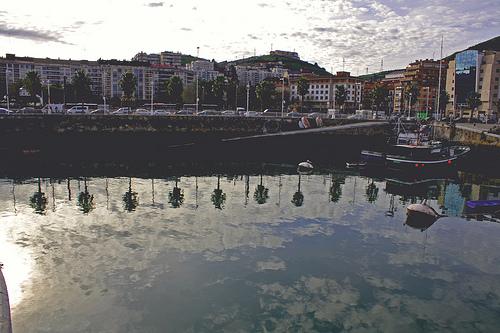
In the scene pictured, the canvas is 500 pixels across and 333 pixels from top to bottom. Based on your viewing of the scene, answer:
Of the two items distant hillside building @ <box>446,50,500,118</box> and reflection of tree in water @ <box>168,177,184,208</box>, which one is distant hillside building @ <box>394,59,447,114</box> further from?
reflection of tree in water @ <box>168,177,184,208</box>

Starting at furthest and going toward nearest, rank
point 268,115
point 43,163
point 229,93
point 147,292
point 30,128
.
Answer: point 229,93 → point 268,115 → point 30,128 → point 43,163 → point 147,292

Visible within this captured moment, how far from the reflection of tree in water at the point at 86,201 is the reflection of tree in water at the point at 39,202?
293 centimetres

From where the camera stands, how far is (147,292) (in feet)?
65.8

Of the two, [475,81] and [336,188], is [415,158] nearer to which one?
[336,188]

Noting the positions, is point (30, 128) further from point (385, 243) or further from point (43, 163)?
point (385, 243)

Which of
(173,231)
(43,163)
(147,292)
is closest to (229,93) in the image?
(43,163)

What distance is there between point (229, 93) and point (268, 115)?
1823 inches

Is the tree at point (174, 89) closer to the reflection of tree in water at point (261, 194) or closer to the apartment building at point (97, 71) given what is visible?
the apartment building at point (97, 71)

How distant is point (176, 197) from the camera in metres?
40.1

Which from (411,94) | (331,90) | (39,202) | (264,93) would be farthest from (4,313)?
(331,90)

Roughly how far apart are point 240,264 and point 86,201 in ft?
66.9

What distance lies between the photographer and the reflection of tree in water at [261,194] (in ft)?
130

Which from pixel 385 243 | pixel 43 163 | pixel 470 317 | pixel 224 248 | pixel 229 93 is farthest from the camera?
pixel 229 93

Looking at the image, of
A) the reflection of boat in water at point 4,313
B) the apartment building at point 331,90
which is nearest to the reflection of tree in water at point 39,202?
the reflection of boat in water at point 4,313
